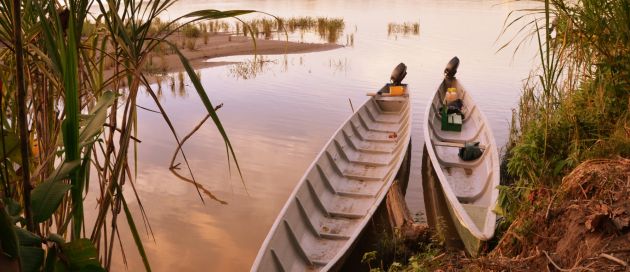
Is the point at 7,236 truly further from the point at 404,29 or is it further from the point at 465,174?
the point at 404,29

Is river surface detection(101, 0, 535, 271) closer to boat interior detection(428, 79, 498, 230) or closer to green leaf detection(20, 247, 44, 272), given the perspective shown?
green leaf detection(20, 247, 44, 272)

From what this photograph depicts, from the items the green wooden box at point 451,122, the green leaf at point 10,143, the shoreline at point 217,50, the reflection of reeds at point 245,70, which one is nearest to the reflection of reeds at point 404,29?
the shoreline at point 217,50

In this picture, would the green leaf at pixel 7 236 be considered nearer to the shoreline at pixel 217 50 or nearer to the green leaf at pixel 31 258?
the green leaf at pixel 31 258

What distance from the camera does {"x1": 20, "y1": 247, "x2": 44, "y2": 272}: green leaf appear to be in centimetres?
87

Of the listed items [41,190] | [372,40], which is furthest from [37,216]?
[372,40]

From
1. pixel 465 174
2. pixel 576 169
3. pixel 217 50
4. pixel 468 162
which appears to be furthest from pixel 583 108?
pixel 217 50

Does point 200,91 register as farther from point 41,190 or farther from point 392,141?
point 392,141

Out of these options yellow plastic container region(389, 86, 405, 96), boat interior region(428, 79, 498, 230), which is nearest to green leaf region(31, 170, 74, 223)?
boat interior region(428, 79, 498, 230)

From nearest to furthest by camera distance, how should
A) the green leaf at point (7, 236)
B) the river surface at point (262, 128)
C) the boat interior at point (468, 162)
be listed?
the green leaf at point (7, 236) < the boat interior at point (468, 162) < the river surface at point (262, 128)

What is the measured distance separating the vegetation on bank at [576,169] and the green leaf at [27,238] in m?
2.54

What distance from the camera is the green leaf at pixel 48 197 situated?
3.06ft

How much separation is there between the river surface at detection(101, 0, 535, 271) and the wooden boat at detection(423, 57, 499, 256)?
69 cm

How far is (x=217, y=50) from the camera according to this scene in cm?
2052

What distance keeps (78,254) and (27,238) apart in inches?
3.5
